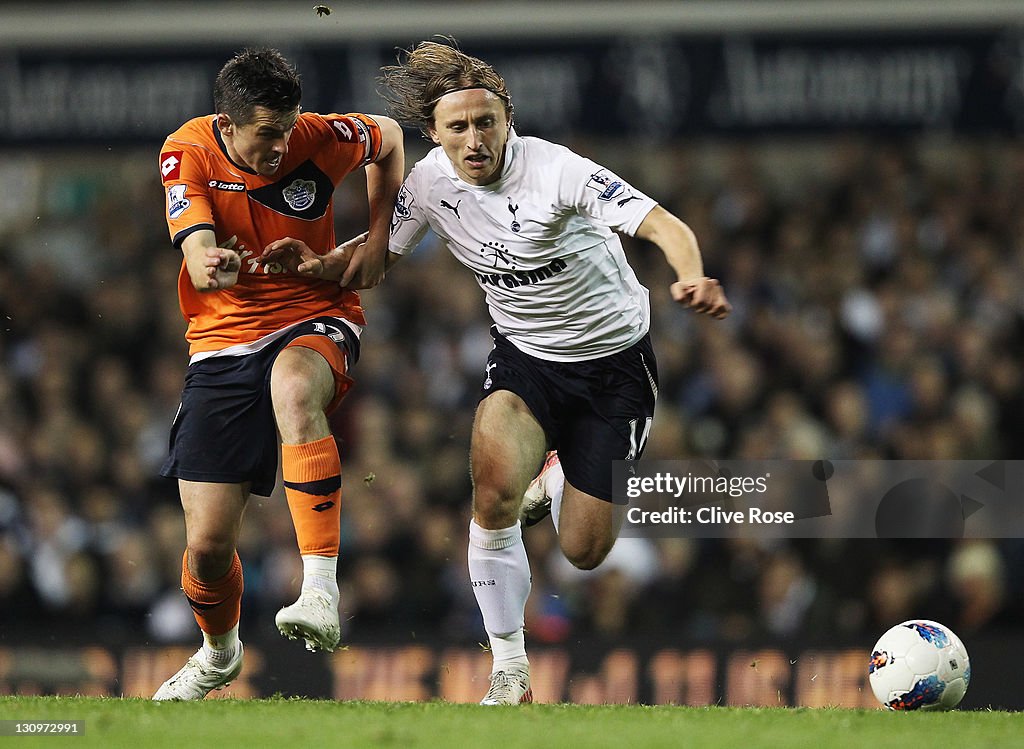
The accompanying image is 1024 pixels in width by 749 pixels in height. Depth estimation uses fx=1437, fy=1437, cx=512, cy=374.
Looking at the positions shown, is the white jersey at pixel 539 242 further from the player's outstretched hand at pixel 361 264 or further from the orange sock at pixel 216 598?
the orange sock at pixel 216 598

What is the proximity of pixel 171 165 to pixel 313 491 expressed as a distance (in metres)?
1.23

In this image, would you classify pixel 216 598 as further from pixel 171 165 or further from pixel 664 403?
pixel 664 403

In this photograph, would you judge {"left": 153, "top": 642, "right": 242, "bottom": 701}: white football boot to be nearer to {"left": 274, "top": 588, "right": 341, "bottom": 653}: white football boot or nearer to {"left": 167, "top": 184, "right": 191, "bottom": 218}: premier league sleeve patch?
{"left": 274, "top": 588, "right": 341, "bottom": 653}: white football boot

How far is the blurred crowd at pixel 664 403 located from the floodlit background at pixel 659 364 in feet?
0.07

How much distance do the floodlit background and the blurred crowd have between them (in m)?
0.02

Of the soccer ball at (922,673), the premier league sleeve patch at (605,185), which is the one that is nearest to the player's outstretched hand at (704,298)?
the premier league sleeve patch at (605,185)

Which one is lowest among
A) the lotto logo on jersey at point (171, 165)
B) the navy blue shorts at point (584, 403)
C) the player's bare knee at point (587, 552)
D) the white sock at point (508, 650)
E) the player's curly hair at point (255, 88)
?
the white sock at point (508, 650)

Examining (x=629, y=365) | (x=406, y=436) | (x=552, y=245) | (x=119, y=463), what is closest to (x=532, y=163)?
(x=552, y=245)

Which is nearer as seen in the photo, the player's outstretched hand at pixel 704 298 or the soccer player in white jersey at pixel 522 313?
the player's outstretched hand at pixel 704 298

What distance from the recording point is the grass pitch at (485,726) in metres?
3.69

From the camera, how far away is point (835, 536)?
8.32 m

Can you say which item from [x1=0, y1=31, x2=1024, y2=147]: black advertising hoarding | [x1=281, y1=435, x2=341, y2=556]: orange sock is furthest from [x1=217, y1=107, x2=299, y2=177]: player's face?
[x1=0, y1=31, x2=1024, y2=147]: black advertising hoarding

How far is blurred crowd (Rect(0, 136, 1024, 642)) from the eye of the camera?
8414 mm

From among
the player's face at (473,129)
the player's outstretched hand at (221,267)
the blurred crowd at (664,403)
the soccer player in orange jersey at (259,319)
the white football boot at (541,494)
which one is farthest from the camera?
the blurred crowd at (664,403)
